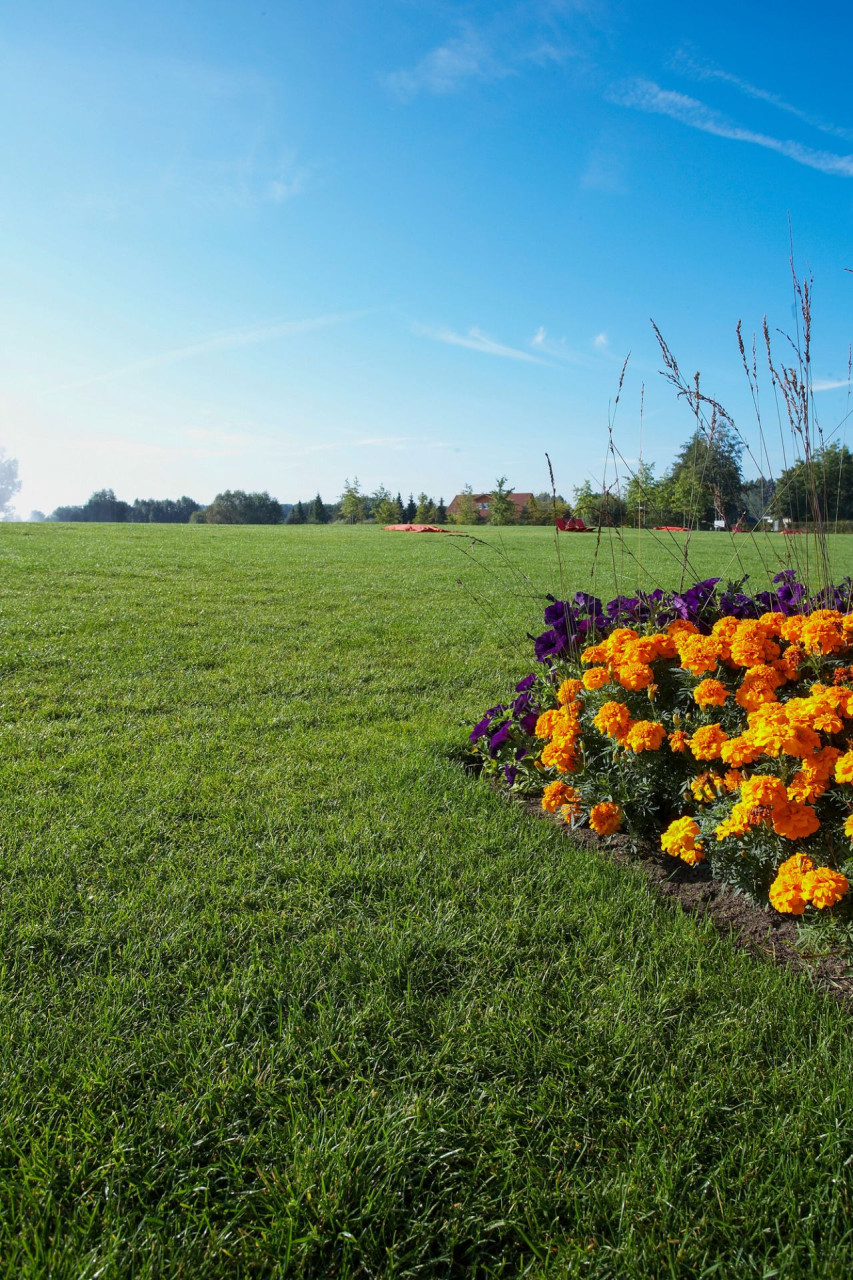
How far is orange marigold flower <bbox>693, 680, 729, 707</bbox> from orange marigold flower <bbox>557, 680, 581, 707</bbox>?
20.5 inches

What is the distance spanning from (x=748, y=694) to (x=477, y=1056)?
1.64 meters

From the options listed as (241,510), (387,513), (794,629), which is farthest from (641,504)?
(241,510)

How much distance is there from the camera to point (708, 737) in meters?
2.50

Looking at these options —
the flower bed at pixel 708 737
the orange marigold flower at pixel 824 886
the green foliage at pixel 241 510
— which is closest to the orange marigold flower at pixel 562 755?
the flower bed at pixel 708 737

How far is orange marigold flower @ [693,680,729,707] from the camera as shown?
259cm

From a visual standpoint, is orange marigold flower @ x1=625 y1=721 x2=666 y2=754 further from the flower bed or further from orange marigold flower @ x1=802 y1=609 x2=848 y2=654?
orange marigold flower @ x1=802 y1=609 x2=848 y2=654

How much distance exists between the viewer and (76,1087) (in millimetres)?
1623

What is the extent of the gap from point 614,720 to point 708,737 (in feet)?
1.12

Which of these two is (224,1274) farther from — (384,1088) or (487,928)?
(487,928)

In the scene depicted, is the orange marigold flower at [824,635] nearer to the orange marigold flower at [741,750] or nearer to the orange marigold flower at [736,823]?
the orange marigold flower at [741,750]

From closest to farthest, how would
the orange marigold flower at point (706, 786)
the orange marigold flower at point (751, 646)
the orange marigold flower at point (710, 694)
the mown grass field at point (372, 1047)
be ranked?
the mown grass field at point (372, 1047)
the orange marigold flower at point (706, 786)
the orange marigold flower at point (710, 694)
the orange marigold flower at point (751, 646)

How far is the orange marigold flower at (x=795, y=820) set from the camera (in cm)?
217

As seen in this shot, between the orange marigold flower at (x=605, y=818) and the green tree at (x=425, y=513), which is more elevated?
the green tree at (x=425, y=513)

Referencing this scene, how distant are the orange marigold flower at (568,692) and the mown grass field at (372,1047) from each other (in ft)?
1.78
